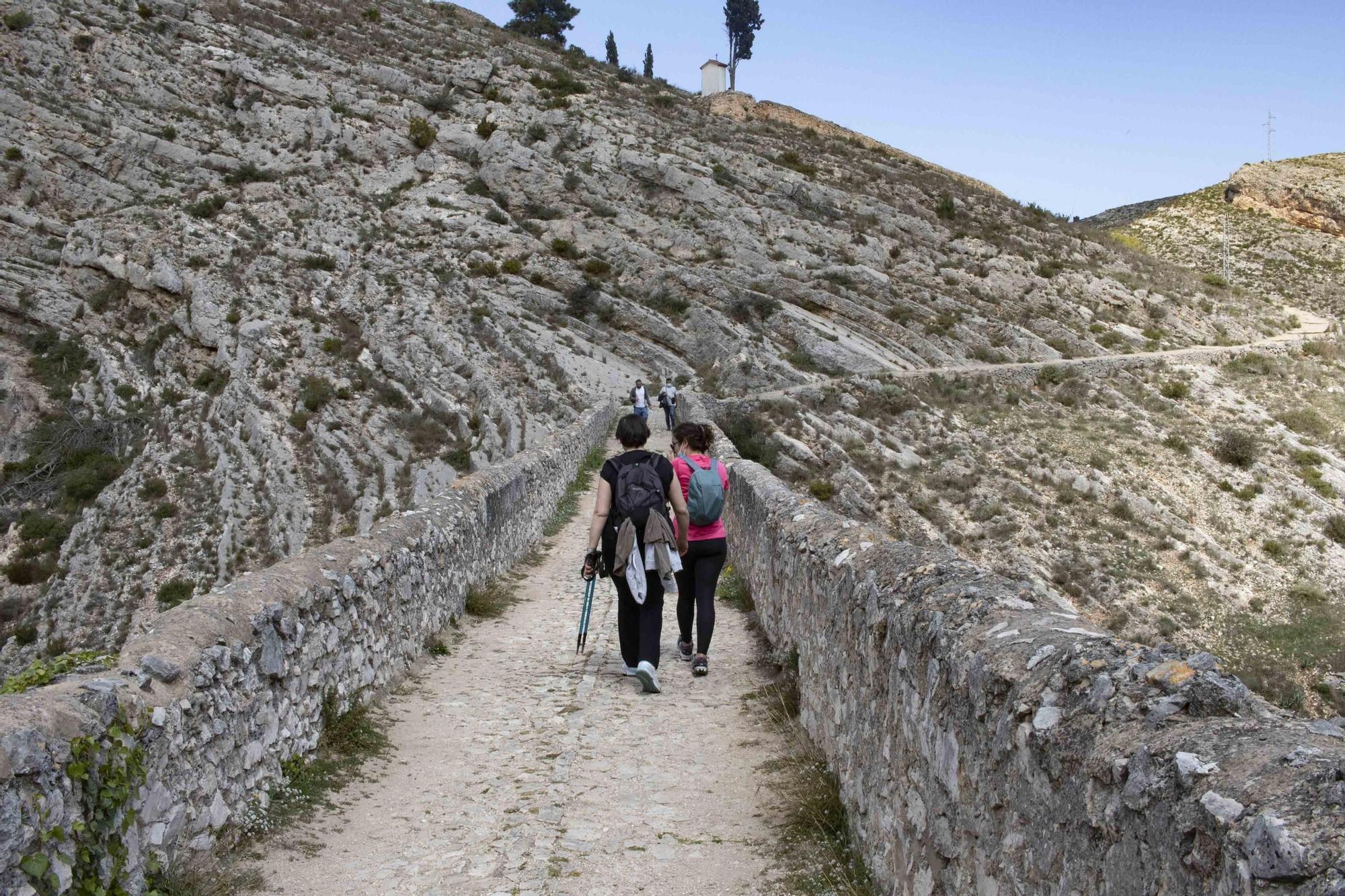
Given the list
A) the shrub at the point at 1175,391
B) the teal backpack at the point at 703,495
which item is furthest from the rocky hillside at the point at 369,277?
the teal backpack at the point at 703,495

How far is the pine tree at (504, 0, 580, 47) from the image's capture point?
250 ft

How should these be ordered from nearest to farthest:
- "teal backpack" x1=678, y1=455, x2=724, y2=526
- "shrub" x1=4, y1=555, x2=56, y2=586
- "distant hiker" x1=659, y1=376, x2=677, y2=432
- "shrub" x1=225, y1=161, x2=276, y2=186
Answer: "teal backpack" x1=678, y1=455, x2=724, y2=526, "shrub" x1=4, y1=555, x2=56, y2=586, "distant hiker" x1=659, y1=376, x2=677, y2=432, "shrub" x1=225, y1=161, x2=276, y2=186

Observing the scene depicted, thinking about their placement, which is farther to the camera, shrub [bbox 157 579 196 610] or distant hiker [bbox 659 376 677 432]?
distant hiker [bbox 659 376 677 432]

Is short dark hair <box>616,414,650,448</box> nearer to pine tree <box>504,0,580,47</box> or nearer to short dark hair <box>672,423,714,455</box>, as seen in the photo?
short dark hair <box>672,423,714,455</box>

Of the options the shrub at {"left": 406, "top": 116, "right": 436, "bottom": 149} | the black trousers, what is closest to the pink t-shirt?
the black trousers

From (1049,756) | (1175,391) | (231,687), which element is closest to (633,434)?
(231,687)

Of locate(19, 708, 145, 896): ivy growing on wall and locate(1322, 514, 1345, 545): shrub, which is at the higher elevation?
locate(19, 708, 145, 896): ivy growing on wall

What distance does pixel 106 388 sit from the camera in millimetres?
30469

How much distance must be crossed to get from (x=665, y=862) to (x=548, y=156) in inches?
1856

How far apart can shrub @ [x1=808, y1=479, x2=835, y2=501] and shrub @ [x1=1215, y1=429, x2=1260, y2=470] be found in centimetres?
1463

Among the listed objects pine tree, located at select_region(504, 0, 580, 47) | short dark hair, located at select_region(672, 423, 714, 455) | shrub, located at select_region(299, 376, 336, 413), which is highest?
pine tree, located at select_region(504, 0, 580, 47)

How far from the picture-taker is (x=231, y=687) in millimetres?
4789

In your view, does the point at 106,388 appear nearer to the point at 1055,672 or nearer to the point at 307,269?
the point at 307,269

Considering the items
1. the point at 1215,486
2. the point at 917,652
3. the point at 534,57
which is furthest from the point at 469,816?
the point at 534,57
